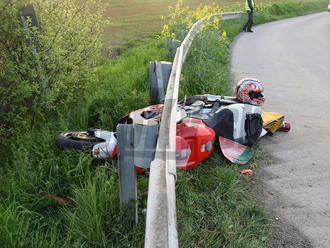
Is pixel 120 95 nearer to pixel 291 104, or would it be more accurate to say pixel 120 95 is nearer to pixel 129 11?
pixel 291 104

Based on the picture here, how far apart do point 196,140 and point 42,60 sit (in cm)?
268

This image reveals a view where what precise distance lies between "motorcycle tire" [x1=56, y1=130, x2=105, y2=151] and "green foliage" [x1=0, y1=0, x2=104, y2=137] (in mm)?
984

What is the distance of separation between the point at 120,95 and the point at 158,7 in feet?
82.6

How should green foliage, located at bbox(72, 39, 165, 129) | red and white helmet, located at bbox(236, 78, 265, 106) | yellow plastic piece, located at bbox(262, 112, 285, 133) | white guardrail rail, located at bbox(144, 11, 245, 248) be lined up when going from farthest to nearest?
red and white helmet, located at bbox(236, 78, 265, 106) → green foliage, located at bbox(72, 39, 165, 129) → yellow plastic piece, located at bbox(262, 112, 285, 133) → white guardrail rail, located at bbox(144, 11, 245, 248)

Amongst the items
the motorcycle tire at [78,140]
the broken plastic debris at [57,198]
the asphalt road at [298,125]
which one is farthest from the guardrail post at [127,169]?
the asphalt road at [298,125]

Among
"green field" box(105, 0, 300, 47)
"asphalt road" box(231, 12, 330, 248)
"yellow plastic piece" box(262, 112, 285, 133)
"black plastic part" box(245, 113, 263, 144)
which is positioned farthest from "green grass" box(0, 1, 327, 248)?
"green field" box(105, 0, 300, 47)

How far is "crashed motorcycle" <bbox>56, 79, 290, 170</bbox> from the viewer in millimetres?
3690

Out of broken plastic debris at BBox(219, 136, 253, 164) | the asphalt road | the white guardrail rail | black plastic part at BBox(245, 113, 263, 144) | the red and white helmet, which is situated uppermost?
the white guardrail rail

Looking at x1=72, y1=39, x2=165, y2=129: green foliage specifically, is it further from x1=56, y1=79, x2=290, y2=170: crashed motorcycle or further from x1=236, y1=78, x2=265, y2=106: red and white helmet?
x1=236, y1=78, x2=265, y2=106: red and white helmet

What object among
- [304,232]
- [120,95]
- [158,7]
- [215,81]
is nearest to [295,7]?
[158,7]

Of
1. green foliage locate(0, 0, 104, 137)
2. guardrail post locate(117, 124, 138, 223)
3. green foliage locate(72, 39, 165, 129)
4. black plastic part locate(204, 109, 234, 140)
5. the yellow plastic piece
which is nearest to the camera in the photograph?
guardrail post locate(117, 124, 138, 223)

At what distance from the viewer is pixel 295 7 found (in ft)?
83.6

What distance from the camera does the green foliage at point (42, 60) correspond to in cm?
467

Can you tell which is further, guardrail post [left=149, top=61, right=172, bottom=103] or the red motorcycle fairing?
guardrail post [left=149, top=61, right=172, bottom=103]
